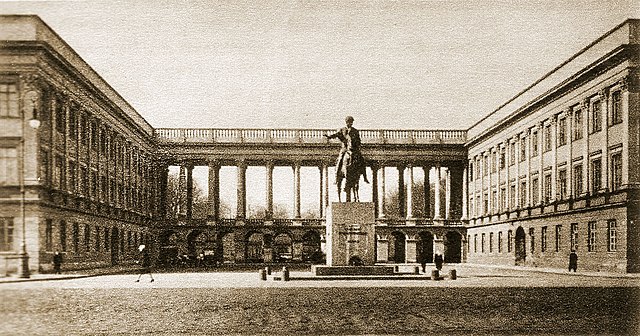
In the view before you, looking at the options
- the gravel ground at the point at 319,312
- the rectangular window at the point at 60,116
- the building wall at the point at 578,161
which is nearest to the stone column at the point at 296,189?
the building wall at the point at 578,161

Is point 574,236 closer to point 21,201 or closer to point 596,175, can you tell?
point 596,175

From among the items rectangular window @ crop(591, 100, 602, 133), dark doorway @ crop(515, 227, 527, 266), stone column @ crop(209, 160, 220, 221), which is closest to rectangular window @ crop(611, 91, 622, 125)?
rectangular window @ crop(591, 100, 602, 133)

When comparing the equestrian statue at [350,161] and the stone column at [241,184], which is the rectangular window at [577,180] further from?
the stone column at [241,184]

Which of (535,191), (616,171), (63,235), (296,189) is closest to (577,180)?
(616,171)

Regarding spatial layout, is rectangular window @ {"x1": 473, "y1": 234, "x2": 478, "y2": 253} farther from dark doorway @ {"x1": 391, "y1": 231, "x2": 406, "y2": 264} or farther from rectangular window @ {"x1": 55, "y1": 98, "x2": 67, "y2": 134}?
rectangular window @ {"x1": 55, "y1": 98, "x2": 67, "y2": 134}

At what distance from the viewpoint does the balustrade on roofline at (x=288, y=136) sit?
9088cm

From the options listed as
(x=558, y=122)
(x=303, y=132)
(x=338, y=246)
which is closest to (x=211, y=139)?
(x=303, y=132)

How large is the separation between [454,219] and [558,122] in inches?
1361

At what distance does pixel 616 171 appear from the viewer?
145 ft

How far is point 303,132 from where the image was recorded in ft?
305

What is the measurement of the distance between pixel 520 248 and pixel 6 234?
52.8 meters

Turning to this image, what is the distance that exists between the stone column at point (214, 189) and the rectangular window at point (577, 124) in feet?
151

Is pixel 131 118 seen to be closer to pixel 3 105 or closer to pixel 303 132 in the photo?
pixel 303 132

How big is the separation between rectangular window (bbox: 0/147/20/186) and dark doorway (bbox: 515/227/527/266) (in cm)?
4983
